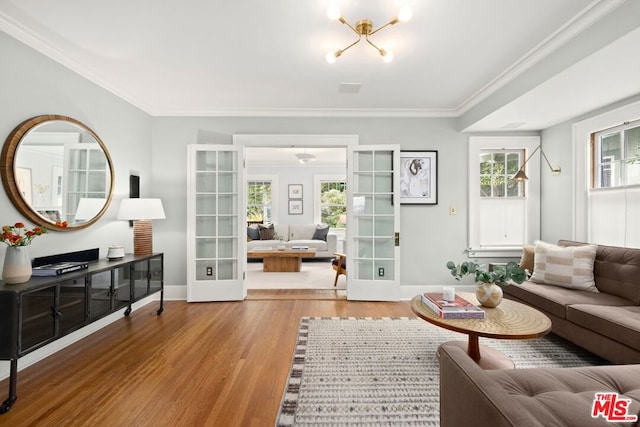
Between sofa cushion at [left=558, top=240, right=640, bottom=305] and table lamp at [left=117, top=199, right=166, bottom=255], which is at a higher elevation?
table lamp at [left=117, top=199, right=166, bottom=255]

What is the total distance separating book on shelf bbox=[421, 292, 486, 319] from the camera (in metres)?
2.08

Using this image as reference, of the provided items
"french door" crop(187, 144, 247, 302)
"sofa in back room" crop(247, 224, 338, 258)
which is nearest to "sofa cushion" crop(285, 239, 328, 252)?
"sofa in back room" crop(247, 224, 338, 258)

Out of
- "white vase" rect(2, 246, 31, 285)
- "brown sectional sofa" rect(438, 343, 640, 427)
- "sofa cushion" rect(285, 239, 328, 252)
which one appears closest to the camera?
"brown sectional sofa" rect(438, 343, 640, 427)

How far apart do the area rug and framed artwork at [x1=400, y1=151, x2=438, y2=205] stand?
1.67 meters

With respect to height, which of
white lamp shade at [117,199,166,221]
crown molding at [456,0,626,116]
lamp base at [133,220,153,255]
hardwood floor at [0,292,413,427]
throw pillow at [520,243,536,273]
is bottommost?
hardwood floor at [0,292,413,427]

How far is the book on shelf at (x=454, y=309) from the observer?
6.82ft

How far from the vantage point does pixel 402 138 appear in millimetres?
4133

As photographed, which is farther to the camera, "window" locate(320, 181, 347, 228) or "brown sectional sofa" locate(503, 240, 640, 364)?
"window" locate(320, 181, 347, 228)

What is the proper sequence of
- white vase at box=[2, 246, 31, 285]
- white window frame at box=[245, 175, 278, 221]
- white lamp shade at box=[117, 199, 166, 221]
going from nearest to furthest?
white vase at box=[2, 246, 31, 285] → white lamp shade at box=[117, 199, 166, 221] → white window frame at box=[245, 175, 278, 221]

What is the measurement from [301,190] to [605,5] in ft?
21.7

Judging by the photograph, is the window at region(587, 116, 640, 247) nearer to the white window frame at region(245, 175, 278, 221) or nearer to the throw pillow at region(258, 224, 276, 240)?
the throw pillow at region(258, 224, 276, 240)

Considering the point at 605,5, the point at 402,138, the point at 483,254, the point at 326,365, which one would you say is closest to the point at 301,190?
the point at 402,138

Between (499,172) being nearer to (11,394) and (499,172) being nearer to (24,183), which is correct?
(24,183)

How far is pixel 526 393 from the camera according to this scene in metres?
1.27
